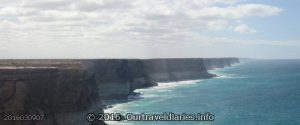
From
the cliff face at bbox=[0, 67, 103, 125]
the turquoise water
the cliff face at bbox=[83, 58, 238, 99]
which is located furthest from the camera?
the cliff face at bbox=[83, 58, 238, 99]

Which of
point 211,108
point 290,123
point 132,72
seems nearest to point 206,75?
→ point 132,72

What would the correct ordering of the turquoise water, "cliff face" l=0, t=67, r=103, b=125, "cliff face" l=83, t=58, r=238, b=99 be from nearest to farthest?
"cliff face" l=0, t=67, r=103, b=125 → the turquoise water → "cliff face" l=83, t=58, r=238, b=99

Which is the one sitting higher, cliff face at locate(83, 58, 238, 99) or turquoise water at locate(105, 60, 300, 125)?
cliff face at locate(83, 58, 238, 99)

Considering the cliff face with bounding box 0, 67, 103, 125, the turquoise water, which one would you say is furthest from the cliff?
the turquoise water

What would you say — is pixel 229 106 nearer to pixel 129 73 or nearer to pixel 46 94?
pixel 129 73

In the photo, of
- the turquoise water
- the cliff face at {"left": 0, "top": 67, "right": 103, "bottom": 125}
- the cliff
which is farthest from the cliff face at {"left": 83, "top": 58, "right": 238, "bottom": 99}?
the cliff face at {"left": 0, "top": 67, "right": 103, "bottom": 125}

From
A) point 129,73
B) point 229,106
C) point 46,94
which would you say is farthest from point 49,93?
point 129,73

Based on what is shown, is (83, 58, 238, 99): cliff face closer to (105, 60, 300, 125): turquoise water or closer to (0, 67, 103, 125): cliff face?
(105, 60, 300, 125): turquoise water

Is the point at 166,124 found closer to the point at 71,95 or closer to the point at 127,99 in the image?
the point at 71,95

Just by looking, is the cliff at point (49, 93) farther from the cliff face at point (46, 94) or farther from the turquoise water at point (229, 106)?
the turquoise water at point (229, 106)

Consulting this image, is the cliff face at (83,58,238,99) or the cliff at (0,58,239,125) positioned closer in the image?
the cliff at (0,58,239,125)

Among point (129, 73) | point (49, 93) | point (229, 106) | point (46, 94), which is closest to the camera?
point (46, 94)
